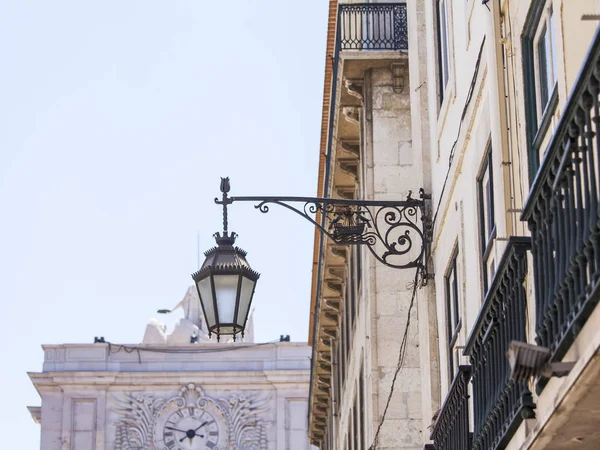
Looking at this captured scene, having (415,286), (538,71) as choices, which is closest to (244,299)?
(415,286)

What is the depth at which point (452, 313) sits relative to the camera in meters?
15.5

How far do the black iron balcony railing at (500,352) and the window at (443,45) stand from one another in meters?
5.39

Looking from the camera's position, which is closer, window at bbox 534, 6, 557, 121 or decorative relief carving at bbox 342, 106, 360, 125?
window at bbox 534, 6, 557, 121

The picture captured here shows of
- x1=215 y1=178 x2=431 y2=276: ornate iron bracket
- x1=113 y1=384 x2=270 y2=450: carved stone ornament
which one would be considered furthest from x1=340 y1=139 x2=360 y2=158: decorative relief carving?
x1=113 y1=384 x2=270 y2=450: carved stone ornament

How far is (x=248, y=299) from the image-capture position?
15.4m

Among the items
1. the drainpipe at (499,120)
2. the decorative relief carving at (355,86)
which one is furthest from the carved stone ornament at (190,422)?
the drainpipe at (499,120)

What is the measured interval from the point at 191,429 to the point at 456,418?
53.8 m

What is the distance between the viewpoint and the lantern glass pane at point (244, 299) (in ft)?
49.6

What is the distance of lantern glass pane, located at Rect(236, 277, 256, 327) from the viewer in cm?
1512

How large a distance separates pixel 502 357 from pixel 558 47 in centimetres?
175

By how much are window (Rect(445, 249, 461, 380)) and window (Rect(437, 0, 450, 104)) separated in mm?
1659

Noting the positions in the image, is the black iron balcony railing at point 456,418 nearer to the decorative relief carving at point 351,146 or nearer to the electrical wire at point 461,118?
the electrical wire at point 461,118

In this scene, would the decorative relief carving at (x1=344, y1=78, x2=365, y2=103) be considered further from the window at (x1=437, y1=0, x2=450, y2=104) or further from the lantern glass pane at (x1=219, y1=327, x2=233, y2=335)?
the lantern glass pane at (x1=219, y1=327, x2=233, y2=335)

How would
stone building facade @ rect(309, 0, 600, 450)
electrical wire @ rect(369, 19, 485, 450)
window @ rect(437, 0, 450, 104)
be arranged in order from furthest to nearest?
1. window @ rect(437, 0, 450, 104)
2. electrical wire @ rect(369, 19, 485, 450)
3. stone building facade @ rect(309, 0, 600, 450)
